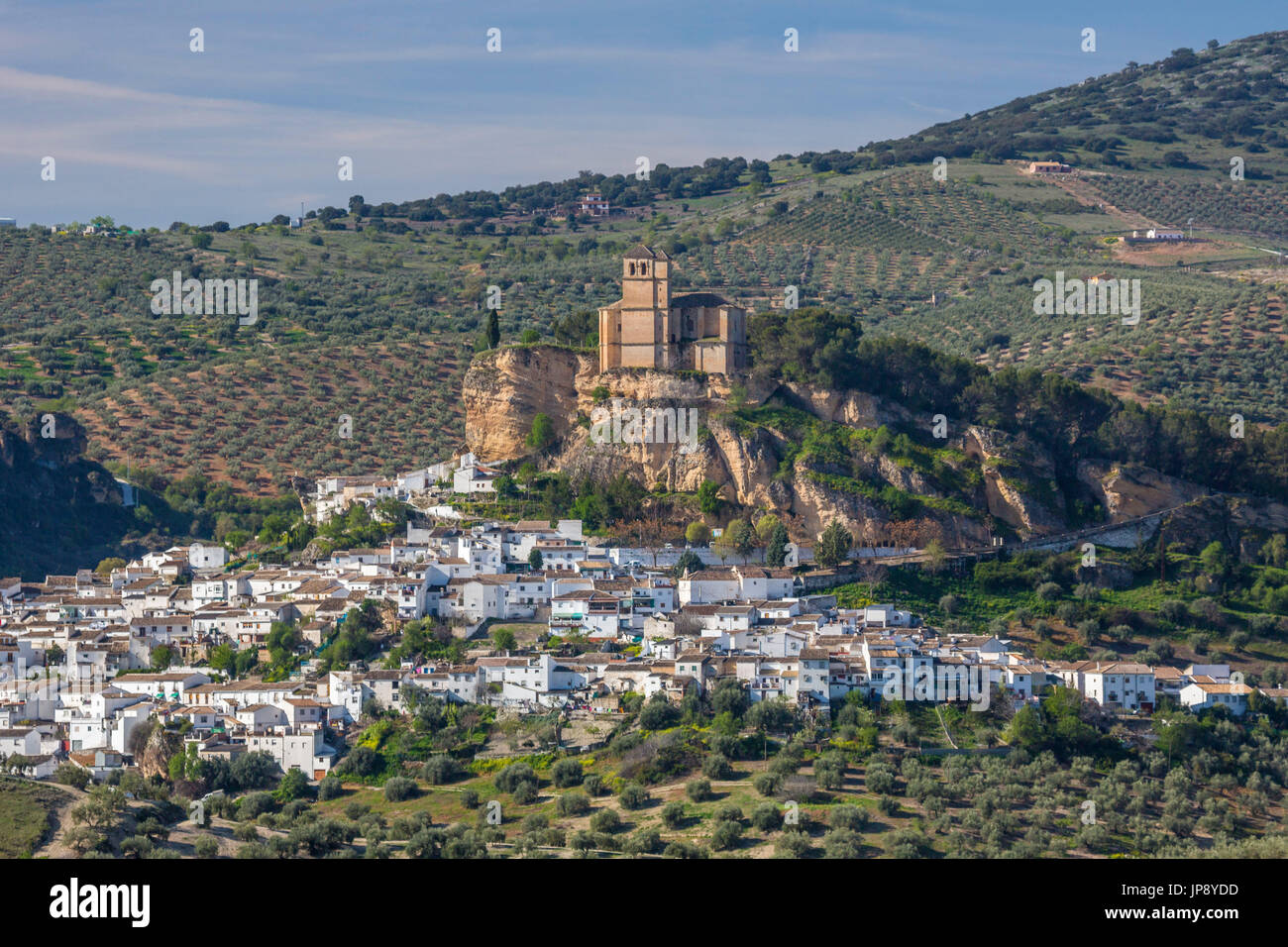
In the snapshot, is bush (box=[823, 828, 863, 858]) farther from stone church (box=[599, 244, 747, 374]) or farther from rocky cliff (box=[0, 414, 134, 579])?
rocky cliff (box=[0, 414, 134, 579])

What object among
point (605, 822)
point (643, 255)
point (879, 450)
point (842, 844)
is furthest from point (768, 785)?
point (643, 255)

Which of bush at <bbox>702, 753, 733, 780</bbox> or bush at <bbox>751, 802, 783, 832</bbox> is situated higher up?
bush at <bbox>702, 753, 733, 780</bbox>

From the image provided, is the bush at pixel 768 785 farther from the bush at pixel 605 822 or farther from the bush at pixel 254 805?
the bush at pixel 254 805

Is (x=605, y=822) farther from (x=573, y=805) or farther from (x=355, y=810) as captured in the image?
(x=355, y=810)

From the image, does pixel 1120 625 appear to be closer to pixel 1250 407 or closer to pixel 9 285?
pixel 1250 407

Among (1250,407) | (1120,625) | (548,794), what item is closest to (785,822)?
(548,794)

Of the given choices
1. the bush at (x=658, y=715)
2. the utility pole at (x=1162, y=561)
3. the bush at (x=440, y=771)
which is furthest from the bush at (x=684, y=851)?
the utility pole at (x=1162, y=561)

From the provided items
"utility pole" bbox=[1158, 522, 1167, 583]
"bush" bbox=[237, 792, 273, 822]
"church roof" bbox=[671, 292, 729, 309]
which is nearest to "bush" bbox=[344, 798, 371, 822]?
"bush" bbox=[237, 792, 273, 822]
